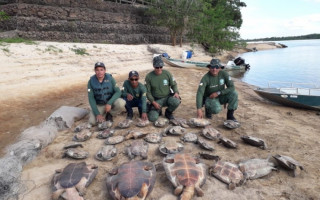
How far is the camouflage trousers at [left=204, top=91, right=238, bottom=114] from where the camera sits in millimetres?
5423

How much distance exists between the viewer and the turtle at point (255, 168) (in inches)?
127

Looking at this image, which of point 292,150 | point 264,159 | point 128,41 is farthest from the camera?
point 128,41

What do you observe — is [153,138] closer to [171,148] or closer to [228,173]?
[171,148]

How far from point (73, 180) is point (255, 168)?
9.31 ft

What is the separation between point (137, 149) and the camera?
3.86 m

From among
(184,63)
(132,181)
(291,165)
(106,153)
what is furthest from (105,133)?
(184,63)

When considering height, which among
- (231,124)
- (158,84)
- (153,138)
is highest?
(158,84)

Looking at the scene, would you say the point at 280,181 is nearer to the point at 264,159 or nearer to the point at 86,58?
the point at 264,159

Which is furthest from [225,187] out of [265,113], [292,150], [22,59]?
[22,59]

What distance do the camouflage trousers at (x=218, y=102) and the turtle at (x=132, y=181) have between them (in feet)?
9.54

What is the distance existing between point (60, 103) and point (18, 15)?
35.1 feet

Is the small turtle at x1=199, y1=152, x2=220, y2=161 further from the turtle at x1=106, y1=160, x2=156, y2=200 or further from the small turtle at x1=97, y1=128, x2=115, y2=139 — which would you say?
the small turtle at x1=97, y1=128, x2=115, y2=139

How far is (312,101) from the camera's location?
23.7 feet

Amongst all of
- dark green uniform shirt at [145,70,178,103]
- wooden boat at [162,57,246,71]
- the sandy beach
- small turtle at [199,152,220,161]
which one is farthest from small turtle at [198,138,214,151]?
wooden boat at [162,57,246,71]
